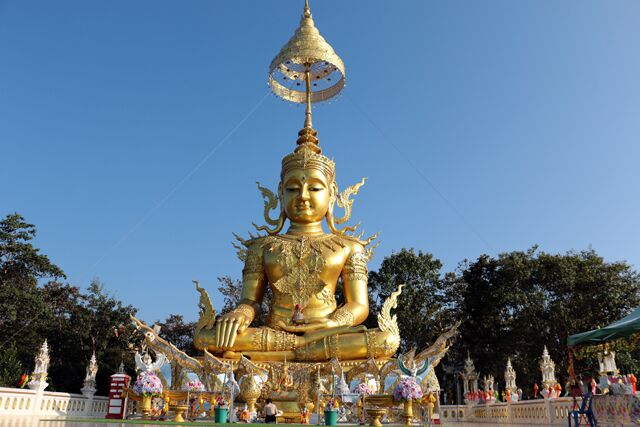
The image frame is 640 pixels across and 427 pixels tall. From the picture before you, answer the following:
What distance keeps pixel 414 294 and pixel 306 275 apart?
1113 cm

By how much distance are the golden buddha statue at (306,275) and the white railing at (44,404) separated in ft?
11.2

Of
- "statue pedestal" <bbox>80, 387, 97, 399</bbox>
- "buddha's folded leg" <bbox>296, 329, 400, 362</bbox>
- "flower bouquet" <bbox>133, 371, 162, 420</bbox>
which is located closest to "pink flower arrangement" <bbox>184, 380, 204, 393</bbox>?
"flower bouquet" <bbox>133, 371, 162, 420</bbox>

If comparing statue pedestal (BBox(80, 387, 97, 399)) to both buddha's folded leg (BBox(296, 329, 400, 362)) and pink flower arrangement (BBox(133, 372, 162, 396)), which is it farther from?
buddha's folded leg (BBox(296, 329, 400, 362))

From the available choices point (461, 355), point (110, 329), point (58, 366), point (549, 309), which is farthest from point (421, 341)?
point (58, 366)

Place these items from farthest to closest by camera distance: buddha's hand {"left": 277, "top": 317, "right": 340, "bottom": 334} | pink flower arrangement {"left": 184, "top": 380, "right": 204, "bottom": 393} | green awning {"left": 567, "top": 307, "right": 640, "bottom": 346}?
1. buddha's hand {"left": 277, "top": 317, "right": 340, "bottom": 334}
2. pink flower arrangement {"left": 184, "top": 380, "right": 204, "bottom": 393}
3. green awning {"left": 567, "top": 307, "right": 640, "bottom": 346}

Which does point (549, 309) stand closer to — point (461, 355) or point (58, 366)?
point (461, 355)

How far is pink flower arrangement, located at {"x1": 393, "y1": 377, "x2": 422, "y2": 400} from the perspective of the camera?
861 centimetres

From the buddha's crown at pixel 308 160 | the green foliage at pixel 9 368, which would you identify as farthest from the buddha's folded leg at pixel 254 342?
the green foliage at pixel 9 368

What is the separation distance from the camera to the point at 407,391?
8.62 metres

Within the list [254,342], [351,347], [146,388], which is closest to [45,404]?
[146,388]

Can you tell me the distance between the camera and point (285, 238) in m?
14.9

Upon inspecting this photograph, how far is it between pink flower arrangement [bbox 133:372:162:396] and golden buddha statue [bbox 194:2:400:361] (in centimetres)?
307

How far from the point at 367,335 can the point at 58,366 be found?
17.4m

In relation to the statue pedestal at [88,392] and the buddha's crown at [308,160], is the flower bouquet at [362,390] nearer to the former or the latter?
the buddha's crown at [308,160]
